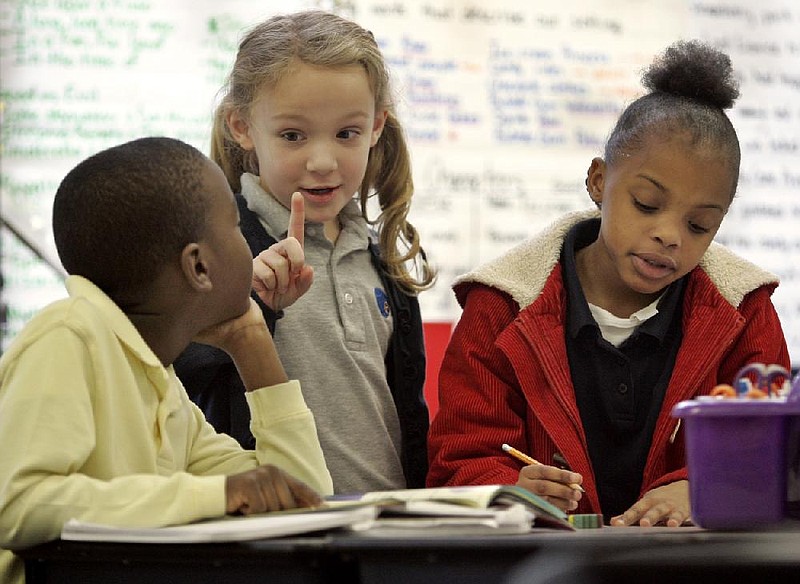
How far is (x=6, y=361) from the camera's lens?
1.00 meters

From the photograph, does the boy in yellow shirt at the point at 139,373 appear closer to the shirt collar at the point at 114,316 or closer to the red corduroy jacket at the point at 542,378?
the shirt collar at the point at 114,316

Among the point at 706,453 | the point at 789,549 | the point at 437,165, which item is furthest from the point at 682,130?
the point at 437,165

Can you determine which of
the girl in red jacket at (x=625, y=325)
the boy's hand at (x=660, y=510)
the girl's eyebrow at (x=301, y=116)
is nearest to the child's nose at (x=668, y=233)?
the girl in red jacket at (x=625, y=325)

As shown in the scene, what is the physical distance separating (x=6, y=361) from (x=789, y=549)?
652 millimetres

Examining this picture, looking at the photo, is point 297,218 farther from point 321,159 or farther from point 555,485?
point 555,485

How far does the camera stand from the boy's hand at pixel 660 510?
4.56 ft

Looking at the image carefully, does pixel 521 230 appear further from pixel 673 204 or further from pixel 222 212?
pixel 222 212

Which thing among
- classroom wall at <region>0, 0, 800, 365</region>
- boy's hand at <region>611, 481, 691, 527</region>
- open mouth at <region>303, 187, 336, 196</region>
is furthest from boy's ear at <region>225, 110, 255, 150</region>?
classroom wall at <region>0, 0, 800, 365</region>

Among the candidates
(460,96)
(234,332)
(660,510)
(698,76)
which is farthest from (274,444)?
(460,96)

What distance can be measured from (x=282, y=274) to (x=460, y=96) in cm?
198

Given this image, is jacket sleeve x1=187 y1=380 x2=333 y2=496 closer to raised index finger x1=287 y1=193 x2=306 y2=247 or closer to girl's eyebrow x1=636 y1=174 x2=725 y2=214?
raised index finger x1=287 y1=193 x2=306 y2=247

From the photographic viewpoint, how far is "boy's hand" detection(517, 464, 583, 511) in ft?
4.39

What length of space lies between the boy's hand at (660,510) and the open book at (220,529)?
590 mm

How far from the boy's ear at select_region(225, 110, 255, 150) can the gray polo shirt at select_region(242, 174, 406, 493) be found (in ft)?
0.20
